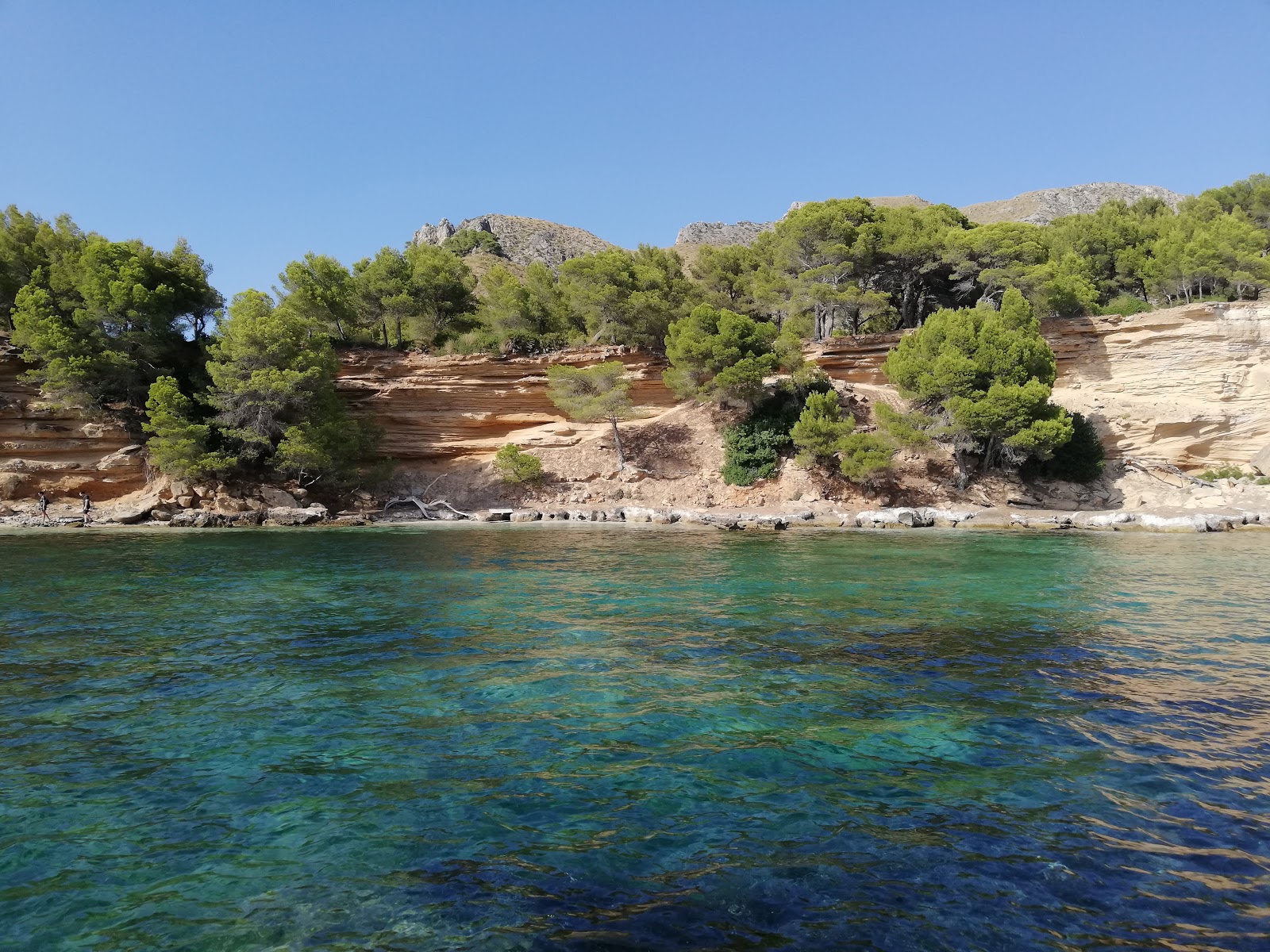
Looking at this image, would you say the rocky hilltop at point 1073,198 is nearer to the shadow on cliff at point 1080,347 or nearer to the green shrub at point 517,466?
the shadow on cliff at point 1080,347

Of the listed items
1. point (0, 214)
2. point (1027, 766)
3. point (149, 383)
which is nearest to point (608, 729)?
point (1027, 766)

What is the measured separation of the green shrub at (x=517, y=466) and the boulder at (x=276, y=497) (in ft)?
28.8

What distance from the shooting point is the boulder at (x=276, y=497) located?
28734 millimetres

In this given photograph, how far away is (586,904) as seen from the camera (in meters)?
3.48

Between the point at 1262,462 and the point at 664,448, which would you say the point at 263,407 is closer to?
the point at 664,448

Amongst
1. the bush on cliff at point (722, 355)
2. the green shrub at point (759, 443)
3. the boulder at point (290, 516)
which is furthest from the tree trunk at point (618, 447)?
the boulder at point (290, 516)

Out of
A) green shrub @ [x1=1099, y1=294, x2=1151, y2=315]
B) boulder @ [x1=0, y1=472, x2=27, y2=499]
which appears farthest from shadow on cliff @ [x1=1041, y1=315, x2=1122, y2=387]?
boulder @ [x1=0, y1=472, x2=27, y2=499]

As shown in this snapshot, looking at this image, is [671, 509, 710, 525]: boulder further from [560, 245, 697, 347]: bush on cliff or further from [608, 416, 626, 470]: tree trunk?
[560, 245, 697, 347]: bush on cliff

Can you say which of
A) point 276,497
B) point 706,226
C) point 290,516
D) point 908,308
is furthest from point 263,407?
point 706,226

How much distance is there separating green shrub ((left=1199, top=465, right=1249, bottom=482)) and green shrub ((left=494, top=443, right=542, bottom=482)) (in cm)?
2909

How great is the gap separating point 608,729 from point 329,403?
92.3 feet

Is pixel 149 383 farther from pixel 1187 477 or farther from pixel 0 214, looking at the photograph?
pixel 1187 477

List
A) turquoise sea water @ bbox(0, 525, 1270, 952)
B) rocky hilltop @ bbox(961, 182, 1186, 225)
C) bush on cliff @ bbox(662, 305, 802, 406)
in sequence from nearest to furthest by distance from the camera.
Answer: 1. turquoise sea water @ bbox(0, 525, 1270, 952)
2. bush on cliff @ bbox(662, 305, 802, 406)
3. rocky hilltop @ bbox(961, 182, 1186, 225)

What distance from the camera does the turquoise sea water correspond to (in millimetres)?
3400
